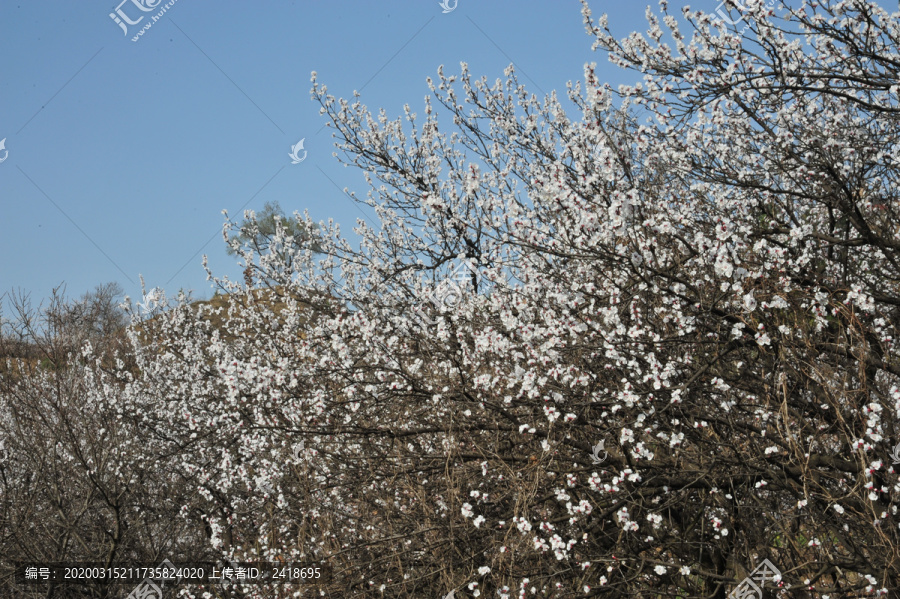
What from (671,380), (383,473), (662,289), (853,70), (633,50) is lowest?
(383,473)

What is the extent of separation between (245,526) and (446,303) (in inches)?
170

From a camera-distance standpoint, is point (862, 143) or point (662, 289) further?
point (862, 143)

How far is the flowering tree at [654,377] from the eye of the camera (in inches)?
168

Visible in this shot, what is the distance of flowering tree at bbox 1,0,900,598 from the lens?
14.0 feet

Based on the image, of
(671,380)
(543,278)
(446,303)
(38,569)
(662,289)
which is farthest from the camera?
(38,569)

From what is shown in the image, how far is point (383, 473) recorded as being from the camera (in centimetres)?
523

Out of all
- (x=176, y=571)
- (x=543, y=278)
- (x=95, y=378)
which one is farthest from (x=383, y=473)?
(x=95, y=378)

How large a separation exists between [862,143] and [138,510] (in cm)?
874

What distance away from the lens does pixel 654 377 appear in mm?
4117

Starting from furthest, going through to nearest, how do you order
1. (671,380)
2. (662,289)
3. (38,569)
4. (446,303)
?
(38,569)
(446,303)
(671,380)
(662,289)

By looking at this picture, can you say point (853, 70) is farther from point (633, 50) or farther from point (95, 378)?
point (95, 378)

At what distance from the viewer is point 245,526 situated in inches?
314

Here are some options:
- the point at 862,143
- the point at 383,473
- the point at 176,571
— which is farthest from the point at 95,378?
the point at 862,143

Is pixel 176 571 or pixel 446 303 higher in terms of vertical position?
pixel 446 303
